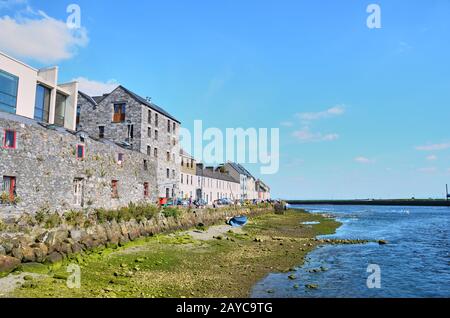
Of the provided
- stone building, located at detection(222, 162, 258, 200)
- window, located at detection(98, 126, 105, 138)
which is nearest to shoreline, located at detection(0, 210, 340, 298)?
window, located at detection(98, 126, 105, 138)

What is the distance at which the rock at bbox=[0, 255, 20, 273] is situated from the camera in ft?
50.6

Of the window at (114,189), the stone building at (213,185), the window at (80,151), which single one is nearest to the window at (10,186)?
the window at (80,151)

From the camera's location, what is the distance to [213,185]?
7581 centimetres

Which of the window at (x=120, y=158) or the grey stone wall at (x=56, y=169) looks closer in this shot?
the grey stone wall at (x=56, y=169)

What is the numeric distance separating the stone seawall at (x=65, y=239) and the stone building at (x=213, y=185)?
35815 mm

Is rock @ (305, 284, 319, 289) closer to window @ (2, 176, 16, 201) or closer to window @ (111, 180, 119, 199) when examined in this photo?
window @ (2, 176, 16, 201)

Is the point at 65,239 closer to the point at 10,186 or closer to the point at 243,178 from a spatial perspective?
the point at 10,186

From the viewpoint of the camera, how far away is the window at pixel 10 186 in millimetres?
21172

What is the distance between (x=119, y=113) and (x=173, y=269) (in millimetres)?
31722

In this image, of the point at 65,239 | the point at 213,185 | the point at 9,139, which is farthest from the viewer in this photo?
the point at 213,185

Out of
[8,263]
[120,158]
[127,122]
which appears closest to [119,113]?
[127,122]

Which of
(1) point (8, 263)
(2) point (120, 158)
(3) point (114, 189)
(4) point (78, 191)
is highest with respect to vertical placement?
(2) point (120, 158)

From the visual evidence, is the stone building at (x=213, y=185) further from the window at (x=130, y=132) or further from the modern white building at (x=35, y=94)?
the modern white building at (x=35, y=94)
